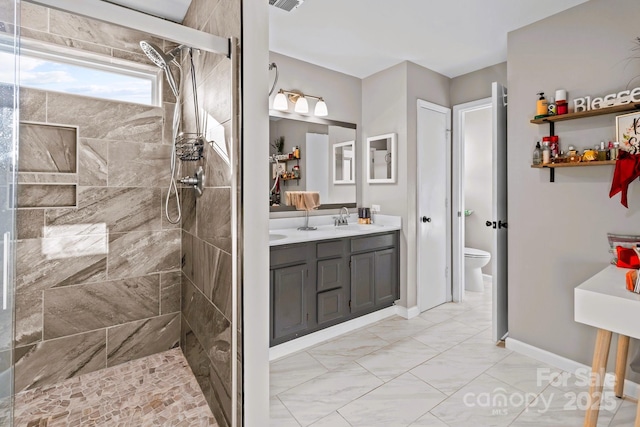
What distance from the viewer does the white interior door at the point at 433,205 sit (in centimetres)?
337

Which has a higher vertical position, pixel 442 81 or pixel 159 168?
pixel 442 81

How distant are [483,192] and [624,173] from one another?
3.05m

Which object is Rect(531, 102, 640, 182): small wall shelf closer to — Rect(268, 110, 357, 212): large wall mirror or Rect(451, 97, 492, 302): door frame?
Rect(451, 97, 492, 302): door frame

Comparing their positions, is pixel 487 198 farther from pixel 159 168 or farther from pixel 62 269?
pixel 62 269

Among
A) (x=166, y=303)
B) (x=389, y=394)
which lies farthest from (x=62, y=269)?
(x=389, y=394)

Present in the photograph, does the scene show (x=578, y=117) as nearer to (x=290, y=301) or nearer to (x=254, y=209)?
(x=254, y=209)

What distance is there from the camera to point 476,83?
11.2 feet

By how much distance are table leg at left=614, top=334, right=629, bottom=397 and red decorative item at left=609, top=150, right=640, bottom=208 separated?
2.63ft

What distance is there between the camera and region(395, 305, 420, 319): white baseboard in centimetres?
324

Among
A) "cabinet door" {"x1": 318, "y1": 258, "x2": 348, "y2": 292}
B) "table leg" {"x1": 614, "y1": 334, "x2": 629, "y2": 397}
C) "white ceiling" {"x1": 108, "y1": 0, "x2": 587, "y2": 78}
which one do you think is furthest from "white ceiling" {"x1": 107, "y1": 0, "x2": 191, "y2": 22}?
"table leg" {"x1": 614, "y1": 334, "x2": 629, "y2": 397}

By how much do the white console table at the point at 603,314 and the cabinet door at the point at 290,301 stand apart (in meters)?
1.66

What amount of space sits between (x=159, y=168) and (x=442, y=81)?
301cm

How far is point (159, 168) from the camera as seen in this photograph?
7.93ft

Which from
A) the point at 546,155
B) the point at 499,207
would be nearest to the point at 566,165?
the point at 546,155
